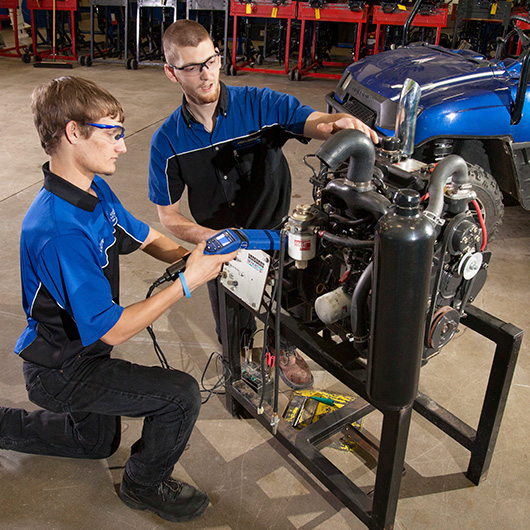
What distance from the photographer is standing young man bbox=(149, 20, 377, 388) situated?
7.43 feet

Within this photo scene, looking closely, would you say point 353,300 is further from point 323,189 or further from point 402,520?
point 402,520

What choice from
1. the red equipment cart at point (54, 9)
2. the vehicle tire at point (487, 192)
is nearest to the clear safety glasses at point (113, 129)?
the vehicle tire at point (487, 192)

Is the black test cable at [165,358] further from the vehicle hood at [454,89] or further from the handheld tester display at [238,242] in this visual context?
the vehicle hood at [454,89]

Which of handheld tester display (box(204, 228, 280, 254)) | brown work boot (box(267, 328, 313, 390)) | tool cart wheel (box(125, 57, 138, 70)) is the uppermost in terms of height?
handheld tester display (box(204, 228, 280, 254))

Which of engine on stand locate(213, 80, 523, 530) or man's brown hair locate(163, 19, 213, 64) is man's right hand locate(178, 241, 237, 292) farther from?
man's brown hair locate(163, 19, 213, 64)

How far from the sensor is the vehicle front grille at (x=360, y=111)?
11.7 feet

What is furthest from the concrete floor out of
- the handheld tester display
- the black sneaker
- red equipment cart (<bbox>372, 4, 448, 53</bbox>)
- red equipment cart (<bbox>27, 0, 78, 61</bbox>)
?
red equipment cart (<bbox>27, 0, 78, 61</bbox>)

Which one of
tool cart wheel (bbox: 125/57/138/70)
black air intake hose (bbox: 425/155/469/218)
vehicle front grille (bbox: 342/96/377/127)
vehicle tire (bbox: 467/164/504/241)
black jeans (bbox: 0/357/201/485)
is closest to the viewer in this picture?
black air intake hose (bbox: 425/155/469/218)

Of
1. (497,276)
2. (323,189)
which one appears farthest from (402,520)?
(497,276)

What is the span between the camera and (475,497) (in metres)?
2.12

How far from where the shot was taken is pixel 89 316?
168cm

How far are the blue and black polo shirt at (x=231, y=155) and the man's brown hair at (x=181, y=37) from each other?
0.75ft

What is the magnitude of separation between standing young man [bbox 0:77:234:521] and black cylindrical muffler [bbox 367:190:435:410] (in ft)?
2.05

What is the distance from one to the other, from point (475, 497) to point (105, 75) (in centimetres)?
830
